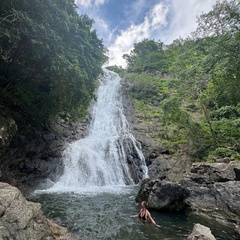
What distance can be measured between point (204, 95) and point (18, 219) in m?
23.2

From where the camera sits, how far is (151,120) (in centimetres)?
2878

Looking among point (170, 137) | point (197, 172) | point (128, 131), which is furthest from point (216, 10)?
point (128, 131)

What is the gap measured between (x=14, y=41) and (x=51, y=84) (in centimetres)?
431

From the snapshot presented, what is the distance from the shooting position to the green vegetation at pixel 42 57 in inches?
395

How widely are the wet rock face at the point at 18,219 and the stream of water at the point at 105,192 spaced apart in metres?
2.36

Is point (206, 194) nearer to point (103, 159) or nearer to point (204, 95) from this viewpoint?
point (103, 159)

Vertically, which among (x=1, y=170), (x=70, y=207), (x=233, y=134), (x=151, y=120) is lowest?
(x=70, y=207)

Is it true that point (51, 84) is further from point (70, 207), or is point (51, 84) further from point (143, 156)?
point (143, 156)

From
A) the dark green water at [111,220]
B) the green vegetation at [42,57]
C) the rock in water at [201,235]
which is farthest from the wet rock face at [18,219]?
the green vegetation at [42,57]

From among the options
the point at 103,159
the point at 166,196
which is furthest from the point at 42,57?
the point at 103,159

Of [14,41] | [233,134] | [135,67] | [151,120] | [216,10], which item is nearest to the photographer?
[14,41]

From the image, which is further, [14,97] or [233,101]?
[233,101]

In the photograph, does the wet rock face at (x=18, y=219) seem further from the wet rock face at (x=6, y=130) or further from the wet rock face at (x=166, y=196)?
the wet rock face at (x=166, y=196)

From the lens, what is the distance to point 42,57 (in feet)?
38.0
